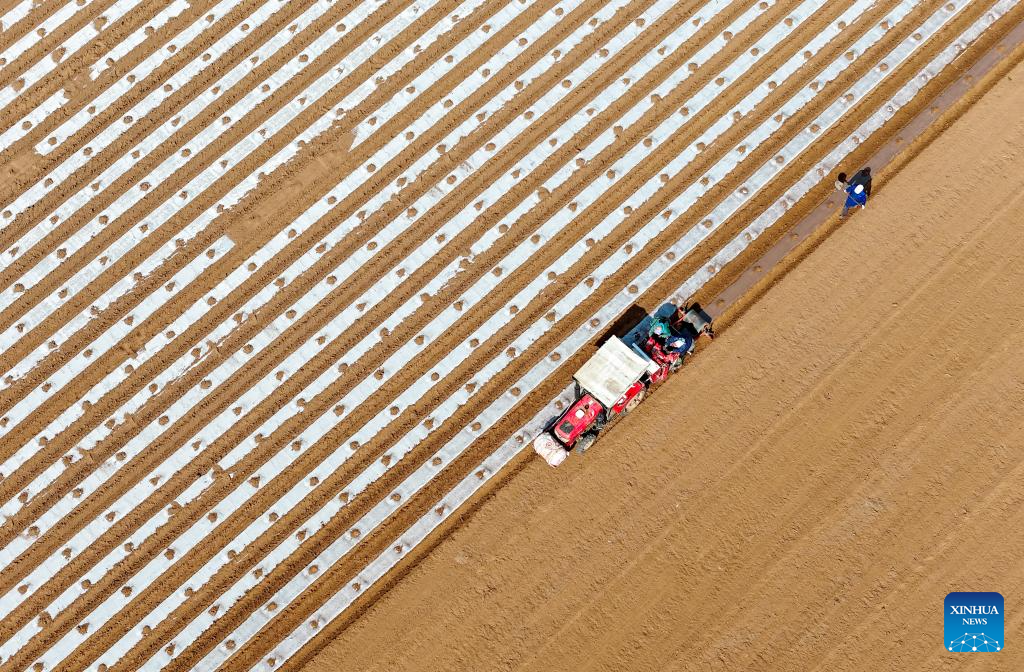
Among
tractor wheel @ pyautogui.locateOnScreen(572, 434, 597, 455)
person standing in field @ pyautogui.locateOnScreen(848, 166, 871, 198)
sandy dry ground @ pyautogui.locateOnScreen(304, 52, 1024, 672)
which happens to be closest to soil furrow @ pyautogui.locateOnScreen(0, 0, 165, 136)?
sandy dry ground @ pyautogui.locateOnScreen(304, 52, 1024, 672)

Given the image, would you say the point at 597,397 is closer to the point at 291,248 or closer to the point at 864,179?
the point at 291,248

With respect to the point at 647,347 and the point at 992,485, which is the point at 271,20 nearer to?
the point at 647,347

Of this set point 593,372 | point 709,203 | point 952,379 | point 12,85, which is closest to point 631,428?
point 593,372

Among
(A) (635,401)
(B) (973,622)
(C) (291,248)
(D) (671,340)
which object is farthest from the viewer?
(C) (291,248)

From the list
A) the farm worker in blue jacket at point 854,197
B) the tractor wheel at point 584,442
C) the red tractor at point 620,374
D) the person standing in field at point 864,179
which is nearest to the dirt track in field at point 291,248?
the person standing in field at point 864,179

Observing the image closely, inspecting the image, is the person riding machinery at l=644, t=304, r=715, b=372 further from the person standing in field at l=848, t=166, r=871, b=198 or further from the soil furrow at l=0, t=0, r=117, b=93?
the soil furrow at l=0, t=0, r=117, b=93

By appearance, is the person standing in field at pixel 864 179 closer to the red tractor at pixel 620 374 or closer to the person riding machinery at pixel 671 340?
the red tractor at pixel 620 374

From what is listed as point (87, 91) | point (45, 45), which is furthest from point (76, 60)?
point (45, 45)
